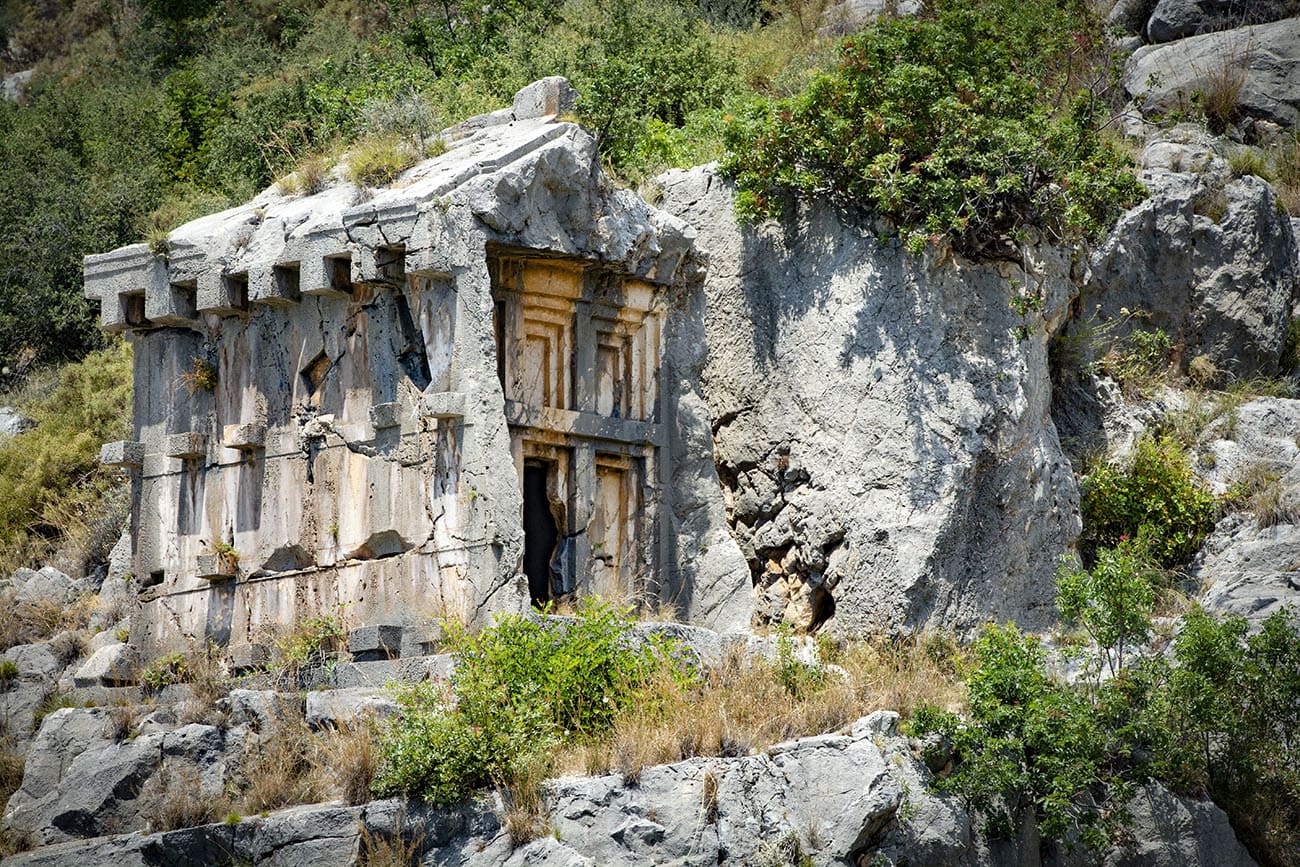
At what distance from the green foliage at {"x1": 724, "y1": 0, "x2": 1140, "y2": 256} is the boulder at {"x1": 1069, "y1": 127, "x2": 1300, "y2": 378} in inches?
101

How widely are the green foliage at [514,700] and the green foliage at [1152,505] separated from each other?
730 cm

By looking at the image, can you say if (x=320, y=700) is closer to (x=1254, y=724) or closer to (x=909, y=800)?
(x=909, y=800)

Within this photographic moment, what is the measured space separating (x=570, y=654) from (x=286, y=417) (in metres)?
4.76

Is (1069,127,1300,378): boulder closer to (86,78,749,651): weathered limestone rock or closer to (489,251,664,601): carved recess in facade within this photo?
(86,78,749,651): weathered limestone rock

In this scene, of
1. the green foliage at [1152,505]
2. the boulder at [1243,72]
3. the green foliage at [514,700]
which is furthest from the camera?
the boulder at [1243,72]

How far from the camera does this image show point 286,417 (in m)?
17.4

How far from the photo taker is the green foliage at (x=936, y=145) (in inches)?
721

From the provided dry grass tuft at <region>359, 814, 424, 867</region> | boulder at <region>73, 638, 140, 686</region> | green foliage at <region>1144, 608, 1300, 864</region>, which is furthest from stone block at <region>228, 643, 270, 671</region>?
green foliage at <region>1144, 608, 1300, 864</region>

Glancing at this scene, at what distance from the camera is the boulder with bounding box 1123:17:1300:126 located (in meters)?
25.4

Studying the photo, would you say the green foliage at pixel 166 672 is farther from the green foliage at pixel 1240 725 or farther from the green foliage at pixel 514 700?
the green foliage at pixel 1240 725

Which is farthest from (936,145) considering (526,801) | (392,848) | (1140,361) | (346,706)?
(392,848)

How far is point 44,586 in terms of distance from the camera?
22156 millimetres

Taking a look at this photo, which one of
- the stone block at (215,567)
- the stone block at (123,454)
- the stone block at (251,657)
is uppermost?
the stone block at (123,454)

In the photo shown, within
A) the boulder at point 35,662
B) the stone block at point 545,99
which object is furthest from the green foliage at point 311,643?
the stone block at point 545,99
